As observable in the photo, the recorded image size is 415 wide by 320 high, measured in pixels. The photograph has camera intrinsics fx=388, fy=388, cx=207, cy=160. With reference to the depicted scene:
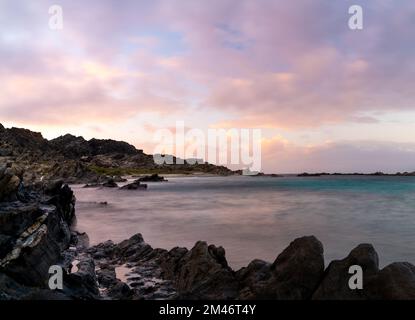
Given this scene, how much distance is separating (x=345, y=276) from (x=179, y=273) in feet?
31.5

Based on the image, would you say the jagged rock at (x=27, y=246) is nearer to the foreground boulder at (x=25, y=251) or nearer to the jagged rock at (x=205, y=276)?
the foreground boulder at (x=25, y=251)

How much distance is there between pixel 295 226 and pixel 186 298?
114ft

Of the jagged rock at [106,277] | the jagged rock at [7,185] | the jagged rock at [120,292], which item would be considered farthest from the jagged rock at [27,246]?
the jagged rock at [120,292]

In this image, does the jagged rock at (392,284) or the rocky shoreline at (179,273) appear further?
the rocky shoreline at (179,273)

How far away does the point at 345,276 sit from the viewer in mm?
14914

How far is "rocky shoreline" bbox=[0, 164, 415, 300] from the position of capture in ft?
47.1

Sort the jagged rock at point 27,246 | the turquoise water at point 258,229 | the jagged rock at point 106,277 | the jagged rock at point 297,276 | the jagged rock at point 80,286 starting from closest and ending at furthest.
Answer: the jagged rock at point 297,276
the jagged rock at point 80,286
the jagged rock at point 27,246
the jagged rock at point 106,277
the turquoise water at point 258,229

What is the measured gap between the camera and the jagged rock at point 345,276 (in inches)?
568

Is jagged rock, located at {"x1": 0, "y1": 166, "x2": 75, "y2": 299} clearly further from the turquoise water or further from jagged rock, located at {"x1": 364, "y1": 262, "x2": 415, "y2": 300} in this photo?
the turquoise water

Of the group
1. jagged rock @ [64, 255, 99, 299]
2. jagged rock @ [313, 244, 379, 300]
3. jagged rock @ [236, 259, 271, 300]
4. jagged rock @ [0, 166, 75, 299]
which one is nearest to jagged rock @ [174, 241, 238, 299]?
jagged rock @ [236, 259, 271, 300]

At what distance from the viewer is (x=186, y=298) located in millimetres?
17562

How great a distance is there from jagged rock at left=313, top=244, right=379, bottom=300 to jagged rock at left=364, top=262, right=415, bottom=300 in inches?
11.9
